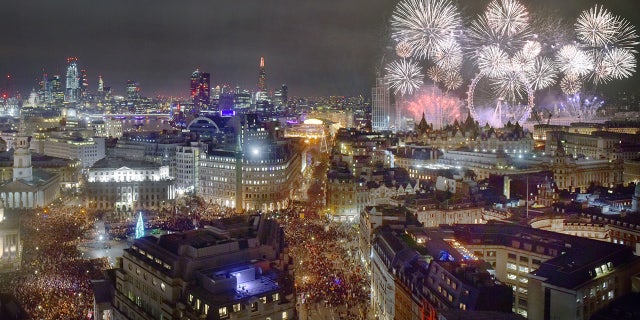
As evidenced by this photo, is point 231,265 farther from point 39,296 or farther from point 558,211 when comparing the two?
point 558,211

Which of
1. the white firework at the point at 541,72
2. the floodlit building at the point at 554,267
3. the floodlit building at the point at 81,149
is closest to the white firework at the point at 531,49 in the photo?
the white firework at the point at 541,72

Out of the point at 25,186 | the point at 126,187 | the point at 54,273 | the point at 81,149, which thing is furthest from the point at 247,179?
the point at 81,149

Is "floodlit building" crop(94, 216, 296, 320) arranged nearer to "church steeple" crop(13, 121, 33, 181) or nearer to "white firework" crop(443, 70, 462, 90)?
"church steeple" crop(13, 121, 33, 181)

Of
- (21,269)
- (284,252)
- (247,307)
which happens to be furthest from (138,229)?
(247,307)

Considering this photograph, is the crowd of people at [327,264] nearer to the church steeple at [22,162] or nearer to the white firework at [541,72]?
the white firework at [541,72]

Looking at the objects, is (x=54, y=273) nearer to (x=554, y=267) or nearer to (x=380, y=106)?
(x=554, y=267)

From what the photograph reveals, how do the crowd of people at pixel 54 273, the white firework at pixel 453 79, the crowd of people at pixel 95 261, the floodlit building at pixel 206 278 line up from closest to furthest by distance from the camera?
the floodlit building at pixel 206 278 → the crowd of people at pixel 54 273 → the crowd of people at pixel 95 261 → the white firework at pixel 453 79

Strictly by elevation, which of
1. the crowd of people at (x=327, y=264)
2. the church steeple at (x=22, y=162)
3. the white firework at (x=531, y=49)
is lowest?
the crowd of people at (x=327, y=264)
